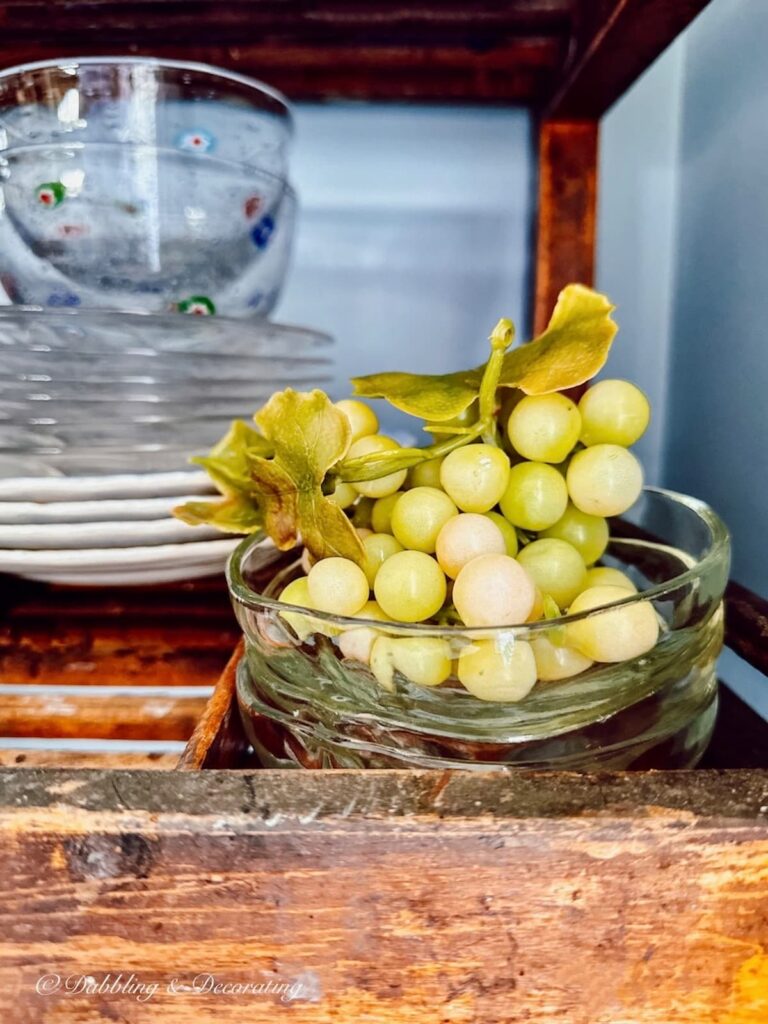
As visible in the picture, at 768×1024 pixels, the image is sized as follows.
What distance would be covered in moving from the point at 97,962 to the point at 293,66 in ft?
1.84

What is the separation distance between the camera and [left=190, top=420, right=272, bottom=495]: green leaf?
1.12ft

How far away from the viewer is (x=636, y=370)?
0.64 meters

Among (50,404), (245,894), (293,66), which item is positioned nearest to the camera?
(245,894)

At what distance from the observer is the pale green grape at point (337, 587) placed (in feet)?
0.93

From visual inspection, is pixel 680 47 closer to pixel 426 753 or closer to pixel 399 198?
pixel 399 198

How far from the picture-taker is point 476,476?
0.29m

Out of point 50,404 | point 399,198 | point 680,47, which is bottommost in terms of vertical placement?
point 50,404

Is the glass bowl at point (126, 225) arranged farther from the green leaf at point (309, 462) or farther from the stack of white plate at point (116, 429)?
the green leaf at point (309, 462)

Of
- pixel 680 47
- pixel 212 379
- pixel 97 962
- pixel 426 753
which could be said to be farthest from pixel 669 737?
pixel 680 47

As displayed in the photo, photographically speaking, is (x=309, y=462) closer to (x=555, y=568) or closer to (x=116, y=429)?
(x=555, y=568)

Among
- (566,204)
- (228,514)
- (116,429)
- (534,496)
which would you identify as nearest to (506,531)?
(534,496)

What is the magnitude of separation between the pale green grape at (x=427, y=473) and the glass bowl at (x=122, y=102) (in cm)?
30

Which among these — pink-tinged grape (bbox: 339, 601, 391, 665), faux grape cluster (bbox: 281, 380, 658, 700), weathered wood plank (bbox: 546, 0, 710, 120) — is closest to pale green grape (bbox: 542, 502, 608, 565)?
faux grape cluster (bbox: 281, 380, 658, 700)

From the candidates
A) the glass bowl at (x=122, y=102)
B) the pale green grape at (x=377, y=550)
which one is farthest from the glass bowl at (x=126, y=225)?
the pale green grape at (x=377, y=550)
